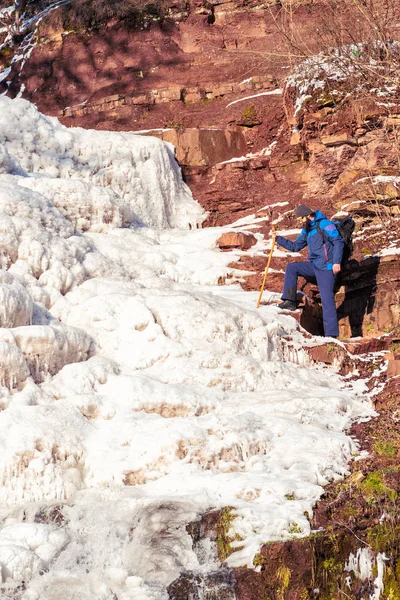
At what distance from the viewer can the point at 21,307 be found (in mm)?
9008

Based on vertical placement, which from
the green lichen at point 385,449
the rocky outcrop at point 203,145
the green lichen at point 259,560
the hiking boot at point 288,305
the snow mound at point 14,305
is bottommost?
the green lichen at point 259,560

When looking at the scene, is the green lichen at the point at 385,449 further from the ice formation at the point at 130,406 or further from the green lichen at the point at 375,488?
the green lichen at the point at 375,488

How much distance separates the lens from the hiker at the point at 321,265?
1087 centimetres

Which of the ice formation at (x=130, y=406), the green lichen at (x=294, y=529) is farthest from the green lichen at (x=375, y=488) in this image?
the green lichen at (x=294, y=529)

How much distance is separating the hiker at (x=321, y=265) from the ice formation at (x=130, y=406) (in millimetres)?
567

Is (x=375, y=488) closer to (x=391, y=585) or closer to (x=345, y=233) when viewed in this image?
(x=391, y=585)

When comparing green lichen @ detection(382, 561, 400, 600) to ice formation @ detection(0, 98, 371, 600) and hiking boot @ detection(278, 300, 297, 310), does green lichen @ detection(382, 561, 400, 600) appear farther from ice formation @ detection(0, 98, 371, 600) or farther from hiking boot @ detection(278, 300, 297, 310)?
hiking boot @ detection(278, 300, 297, 310)

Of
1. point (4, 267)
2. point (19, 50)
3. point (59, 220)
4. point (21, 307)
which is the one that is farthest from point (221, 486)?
point (19, 50)

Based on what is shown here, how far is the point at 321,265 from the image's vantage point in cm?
1100

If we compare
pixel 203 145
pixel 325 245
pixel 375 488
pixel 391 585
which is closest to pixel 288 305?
pixel 325 245

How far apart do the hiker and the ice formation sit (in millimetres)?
567

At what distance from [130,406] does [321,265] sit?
161 inches

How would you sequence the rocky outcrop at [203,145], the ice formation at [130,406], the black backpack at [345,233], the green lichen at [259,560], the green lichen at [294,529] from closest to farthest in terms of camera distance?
the green lichen at [259,560] → the green lichen at [294,529] → the ice formation at [130,406] → the black backpack at [345,233] → the rocky outcrop at [203,145]

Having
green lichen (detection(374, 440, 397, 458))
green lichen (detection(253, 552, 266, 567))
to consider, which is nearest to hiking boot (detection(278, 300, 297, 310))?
green lichen (detection(374, 440, 397, 458))
